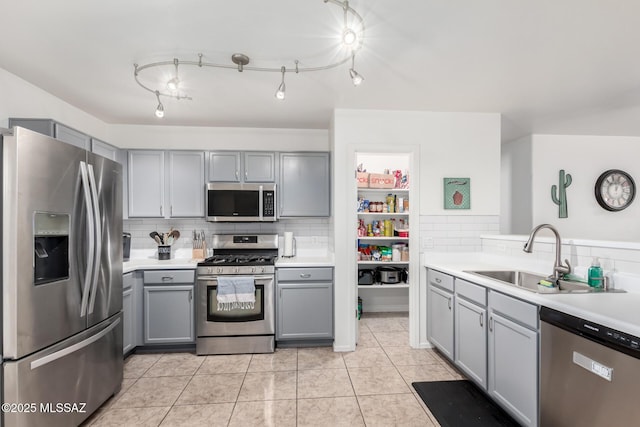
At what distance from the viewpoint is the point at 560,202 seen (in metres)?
3.89

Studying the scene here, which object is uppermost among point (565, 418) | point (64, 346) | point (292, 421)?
point (64, 346)

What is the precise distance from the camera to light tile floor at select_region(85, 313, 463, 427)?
2018 mm

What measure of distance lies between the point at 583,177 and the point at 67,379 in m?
5.69

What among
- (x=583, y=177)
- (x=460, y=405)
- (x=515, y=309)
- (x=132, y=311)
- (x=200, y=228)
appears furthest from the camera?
(x=583, y=177)

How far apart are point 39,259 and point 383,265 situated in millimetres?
3530

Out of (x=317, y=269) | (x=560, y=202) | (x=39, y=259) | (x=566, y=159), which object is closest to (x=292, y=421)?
(x=317, y=269)

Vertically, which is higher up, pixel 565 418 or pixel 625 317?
pixel 625 317

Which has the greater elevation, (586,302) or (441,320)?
(586,302)

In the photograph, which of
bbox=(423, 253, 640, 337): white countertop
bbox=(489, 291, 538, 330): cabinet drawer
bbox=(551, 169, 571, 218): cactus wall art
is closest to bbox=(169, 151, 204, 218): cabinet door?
bbox=(423, 253, 640, 337): white countertop

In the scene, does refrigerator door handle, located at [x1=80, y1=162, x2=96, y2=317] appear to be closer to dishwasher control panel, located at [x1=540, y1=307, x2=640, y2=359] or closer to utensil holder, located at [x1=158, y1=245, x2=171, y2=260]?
utensil holder, located at [x1=158, y1=245, x2=171, y2=260]

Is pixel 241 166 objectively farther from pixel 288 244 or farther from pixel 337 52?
pixel 337 52

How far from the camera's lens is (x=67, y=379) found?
1.74 m

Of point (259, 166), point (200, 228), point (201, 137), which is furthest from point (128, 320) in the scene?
point (201, 137)

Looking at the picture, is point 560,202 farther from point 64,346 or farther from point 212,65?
point 64,346
